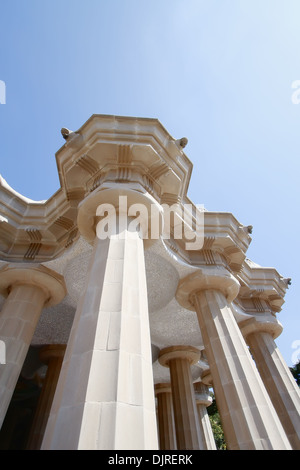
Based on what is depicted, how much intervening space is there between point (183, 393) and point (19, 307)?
10.8 m

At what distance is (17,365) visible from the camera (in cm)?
866

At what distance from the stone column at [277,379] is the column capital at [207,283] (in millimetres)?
3771

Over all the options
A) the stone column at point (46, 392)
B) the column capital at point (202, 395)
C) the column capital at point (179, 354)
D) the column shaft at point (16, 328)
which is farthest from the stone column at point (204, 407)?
the column shaft at point (16, 328)

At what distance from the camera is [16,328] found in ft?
30.6

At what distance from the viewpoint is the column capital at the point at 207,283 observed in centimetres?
1161

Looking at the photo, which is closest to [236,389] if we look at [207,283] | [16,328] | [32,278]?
[207,283]

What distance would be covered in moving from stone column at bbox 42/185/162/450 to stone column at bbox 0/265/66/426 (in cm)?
472

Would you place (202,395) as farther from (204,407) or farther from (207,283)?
(207,283)

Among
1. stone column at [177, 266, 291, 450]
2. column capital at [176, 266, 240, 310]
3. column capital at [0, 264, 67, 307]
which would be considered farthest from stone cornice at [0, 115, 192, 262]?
stone column at [177, 266, 291, 450]

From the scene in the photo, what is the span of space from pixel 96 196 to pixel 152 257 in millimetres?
4284

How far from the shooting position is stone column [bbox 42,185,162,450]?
11.1 feet

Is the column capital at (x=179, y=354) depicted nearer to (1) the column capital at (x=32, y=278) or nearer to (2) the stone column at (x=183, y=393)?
(2) the stone column at (x=183, y=393)

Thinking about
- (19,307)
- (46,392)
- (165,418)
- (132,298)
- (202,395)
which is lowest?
(132,298)
